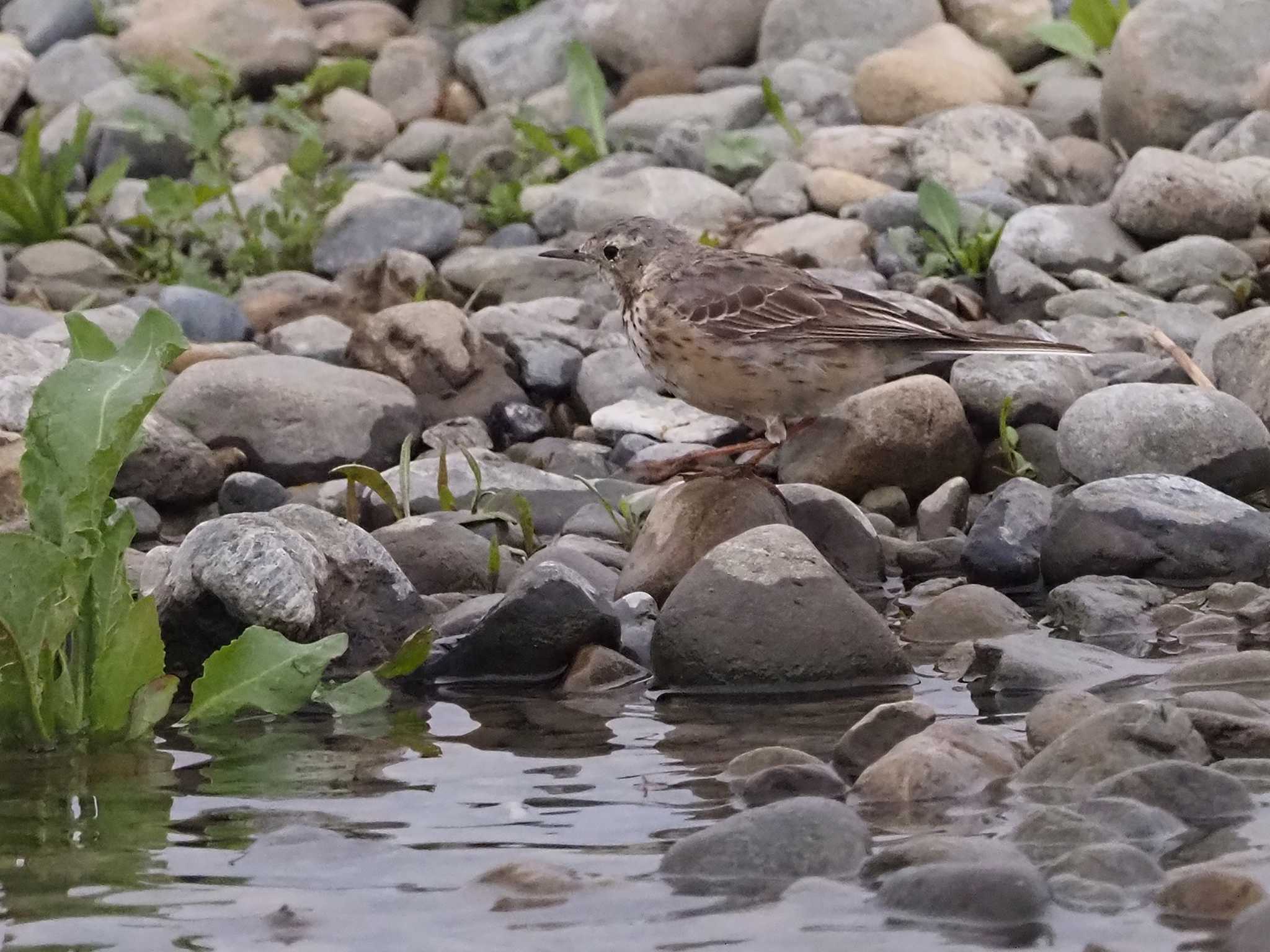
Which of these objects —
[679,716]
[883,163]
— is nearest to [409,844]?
[679,716]

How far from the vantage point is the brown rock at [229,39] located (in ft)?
48.1

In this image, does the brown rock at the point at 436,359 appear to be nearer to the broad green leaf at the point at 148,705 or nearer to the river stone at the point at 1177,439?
the river stone at the point at 1177,439

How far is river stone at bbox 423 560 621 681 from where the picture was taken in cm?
569

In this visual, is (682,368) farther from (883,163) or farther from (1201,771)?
(883,163)

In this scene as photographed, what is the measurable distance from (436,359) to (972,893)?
5633mm

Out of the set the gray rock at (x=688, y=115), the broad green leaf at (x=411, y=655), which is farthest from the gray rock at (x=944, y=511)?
the gray rock at (x=688, y=115)

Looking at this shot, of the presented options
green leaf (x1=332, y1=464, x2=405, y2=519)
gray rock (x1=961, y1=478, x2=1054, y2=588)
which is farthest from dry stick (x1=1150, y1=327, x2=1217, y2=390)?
green leaf (x1=332, y1=464, x2=405, y2=519)

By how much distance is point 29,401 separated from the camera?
7.58m

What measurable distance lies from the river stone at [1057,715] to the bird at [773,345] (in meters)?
2.26

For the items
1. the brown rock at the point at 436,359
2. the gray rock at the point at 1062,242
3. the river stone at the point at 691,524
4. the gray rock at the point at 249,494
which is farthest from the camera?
the gray rock at the point at 1062,242

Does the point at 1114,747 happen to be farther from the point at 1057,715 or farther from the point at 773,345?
the point at 773,345

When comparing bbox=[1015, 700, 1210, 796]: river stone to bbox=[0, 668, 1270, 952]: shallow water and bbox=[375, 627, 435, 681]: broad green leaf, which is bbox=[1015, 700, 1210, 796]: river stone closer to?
bbox=[0, 668, 1270, 952]: shallow water

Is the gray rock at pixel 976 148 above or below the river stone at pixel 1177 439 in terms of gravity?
above

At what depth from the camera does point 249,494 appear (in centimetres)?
753
